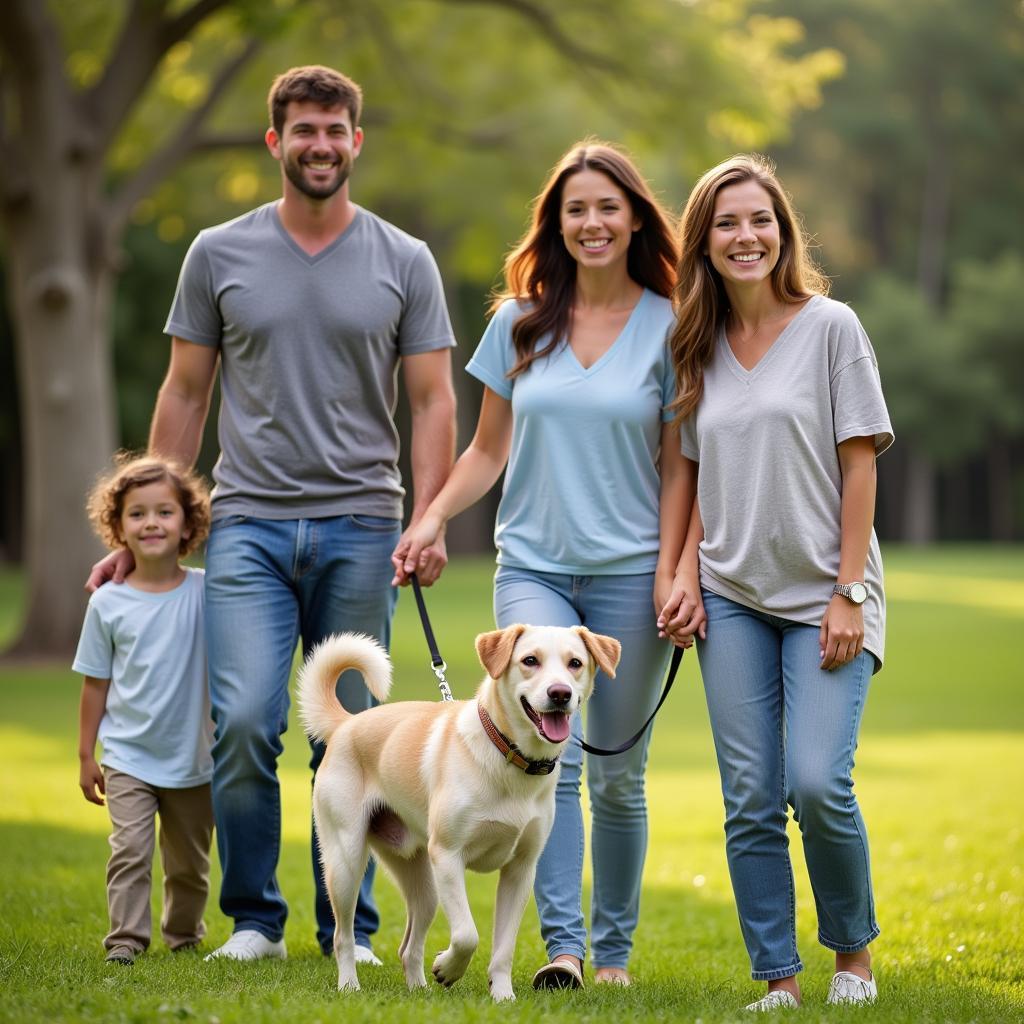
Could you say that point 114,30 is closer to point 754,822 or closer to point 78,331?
point 78,331

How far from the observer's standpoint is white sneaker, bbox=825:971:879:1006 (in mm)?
4676

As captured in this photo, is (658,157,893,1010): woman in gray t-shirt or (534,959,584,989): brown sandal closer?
(658,157,893,1010): woman in gray t-shirt

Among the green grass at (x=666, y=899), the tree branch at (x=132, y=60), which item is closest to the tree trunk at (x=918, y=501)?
the green grass at (x=666, y=899)

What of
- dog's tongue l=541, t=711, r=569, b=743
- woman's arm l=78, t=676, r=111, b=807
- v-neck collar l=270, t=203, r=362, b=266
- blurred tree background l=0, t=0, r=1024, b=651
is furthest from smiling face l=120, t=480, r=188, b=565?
blurred tree background l=0, t=0, r=1024, b=651

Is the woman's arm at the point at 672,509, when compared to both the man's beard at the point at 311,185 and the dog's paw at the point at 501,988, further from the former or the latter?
the man's beard at the point at 311,185

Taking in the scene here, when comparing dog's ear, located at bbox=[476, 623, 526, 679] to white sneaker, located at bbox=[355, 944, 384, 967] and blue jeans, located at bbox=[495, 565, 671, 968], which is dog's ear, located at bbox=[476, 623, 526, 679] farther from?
white sneaker, located at bbox=[355, 944, 384, 967]

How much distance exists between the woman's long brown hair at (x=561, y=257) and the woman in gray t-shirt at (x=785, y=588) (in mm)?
452

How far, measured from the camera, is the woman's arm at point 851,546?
181 inches

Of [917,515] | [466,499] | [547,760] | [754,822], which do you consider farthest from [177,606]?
[917,515]

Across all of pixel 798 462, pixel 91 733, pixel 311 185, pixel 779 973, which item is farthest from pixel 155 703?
pixel 798 462

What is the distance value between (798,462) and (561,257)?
1352mm

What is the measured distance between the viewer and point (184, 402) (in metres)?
5.75

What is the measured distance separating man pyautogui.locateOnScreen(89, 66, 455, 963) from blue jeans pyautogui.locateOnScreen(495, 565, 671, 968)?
51 centimetres

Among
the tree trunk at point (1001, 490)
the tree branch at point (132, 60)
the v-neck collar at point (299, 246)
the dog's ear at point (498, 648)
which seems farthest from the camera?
the tree trunk at point (1001, 490)
